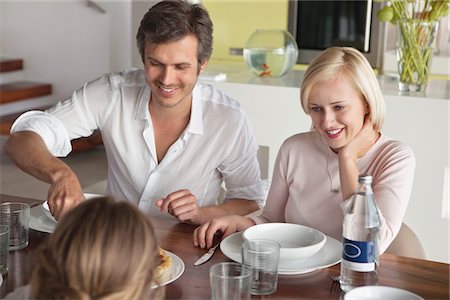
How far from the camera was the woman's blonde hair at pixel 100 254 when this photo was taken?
3.32 ft

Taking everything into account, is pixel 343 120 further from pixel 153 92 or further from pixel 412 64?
pixel 412 64

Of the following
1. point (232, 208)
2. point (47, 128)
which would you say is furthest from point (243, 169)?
point (47, 128)

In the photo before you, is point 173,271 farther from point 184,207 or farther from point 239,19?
point 239,19

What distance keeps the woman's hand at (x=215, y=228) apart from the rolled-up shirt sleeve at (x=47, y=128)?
27.8 inches

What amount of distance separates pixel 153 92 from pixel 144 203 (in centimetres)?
35

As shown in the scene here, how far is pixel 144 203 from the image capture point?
7.43 ft

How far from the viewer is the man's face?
83.8 inches

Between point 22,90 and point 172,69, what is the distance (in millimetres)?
4079

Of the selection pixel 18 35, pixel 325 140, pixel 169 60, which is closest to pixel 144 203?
pixel 169 60

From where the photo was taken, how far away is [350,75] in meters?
1.84

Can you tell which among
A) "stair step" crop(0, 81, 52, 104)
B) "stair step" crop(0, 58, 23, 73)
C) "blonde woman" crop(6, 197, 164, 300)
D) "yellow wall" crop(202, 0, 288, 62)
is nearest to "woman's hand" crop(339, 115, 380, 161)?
"blonde woman" crop(6, 197, 164, 300)

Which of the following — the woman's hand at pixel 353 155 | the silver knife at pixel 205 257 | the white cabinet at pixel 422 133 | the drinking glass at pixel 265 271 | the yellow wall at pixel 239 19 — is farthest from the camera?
the yellow wall at pixel 239 19

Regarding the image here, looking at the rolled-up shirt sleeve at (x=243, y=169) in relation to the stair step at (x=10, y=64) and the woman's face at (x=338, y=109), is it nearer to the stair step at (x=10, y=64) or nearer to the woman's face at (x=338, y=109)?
the woman's face at (x=338, y=109)

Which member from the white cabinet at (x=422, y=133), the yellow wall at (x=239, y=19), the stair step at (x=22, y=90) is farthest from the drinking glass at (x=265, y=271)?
the stair step at (x=22, y=90)
